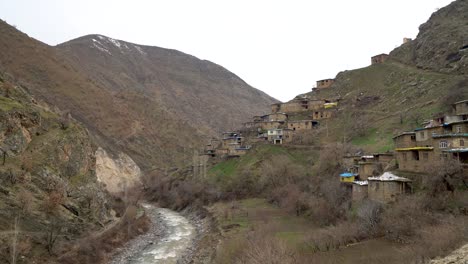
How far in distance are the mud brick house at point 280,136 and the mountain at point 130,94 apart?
103 ft

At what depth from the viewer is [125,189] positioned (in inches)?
2387

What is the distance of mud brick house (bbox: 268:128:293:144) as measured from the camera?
192 feet

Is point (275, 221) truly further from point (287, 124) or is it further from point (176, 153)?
point (176, 153)

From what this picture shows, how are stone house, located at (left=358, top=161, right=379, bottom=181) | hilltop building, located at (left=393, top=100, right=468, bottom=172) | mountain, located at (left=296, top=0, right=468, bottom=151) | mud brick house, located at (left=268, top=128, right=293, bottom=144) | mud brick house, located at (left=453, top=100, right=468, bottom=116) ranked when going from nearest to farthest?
hilltop building, located at (left=393, top=100, right=468, bottom=172)
stone house, located at (left=358, top=161, right=379, bottom=181)
mud brick house, located at (left=453, top=100, right=468, bottom=116)
mountain, located at (left=296, top=0, right=468, bottom=151)
mud brick house, located at (left=268, top=128, right=293, bottom=144)

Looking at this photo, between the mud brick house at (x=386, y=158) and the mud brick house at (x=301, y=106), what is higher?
the mud brick house at (x=301, y=106)

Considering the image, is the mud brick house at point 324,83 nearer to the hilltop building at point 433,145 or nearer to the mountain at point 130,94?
the mountain at point 130,94

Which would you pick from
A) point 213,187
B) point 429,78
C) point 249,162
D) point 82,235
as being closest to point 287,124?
point 249,162

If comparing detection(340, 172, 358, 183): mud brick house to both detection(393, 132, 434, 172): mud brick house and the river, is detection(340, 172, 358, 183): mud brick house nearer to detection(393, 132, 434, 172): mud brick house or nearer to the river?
detection(393, 132, 434, 172): mud brick house

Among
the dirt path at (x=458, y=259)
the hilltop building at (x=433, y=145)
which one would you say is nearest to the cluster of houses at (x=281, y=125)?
the hilltop building at (x=433, y=145)

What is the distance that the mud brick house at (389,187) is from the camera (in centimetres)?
2617

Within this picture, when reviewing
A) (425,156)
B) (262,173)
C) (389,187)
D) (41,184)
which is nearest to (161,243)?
(41,184)

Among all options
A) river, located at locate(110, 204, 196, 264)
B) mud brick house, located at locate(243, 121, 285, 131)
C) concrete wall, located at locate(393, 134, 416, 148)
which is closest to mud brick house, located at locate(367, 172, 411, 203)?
concrete wall, located at locate(393, 134, 416, 148)

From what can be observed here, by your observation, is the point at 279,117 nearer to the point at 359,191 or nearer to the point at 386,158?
the point at 386,158

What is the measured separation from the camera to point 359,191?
2994cm
